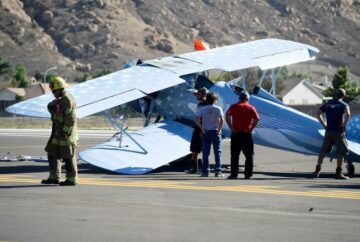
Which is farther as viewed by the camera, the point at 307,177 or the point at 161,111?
the point at 161,111

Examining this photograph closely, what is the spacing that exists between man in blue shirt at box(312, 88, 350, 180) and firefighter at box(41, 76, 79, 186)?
5223 mm

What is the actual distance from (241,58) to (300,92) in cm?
11018

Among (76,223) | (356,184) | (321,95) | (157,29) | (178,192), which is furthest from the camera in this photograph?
(157,29)

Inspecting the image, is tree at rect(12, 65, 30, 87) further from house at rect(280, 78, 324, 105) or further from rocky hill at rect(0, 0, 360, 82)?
house at rect(280, 78, 324, 105)

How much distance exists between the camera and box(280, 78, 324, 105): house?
127800 millimetres

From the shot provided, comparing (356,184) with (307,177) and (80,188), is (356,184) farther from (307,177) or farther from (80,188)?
(80,188)

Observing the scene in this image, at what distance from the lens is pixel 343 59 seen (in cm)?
17900

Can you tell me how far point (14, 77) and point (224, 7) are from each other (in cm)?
5956

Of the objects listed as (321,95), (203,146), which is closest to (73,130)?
(203,146)

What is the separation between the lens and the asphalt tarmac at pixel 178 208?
32.9 ft

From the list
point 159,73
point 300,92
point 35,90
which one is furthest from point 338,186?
point 300,92

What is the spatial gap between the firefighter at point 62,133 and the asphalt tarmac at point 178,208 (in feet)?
1.12

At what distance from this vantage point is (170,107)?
21078 mm

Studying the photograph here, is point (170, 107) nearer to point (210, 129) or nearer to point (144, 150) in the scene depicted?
point (144, 150)
